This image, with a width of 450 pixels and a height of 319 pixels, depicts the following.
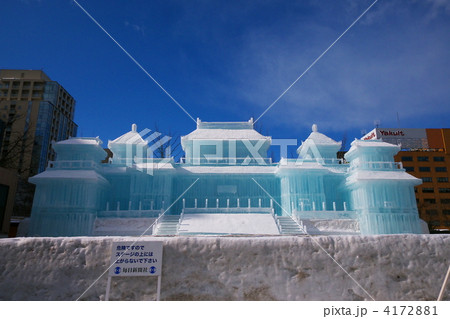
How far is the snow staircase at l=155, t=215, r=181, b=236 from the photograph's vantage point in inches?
794

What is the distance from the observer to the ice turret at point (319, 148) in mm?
28594

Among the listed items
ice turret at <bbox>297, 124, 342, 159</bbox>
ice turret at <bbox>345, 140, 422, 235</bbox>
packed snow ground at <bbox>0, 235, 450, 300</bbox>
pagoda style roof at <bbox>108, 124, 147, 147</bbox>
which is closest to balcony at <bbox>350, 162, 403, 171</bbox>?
ice turret at <bbox>345, 140, 422, 235</bbox>

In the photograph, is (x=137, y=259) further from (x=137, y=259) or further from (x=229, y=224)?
(x=229, y=224)

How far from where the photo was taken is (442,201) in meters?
62.8

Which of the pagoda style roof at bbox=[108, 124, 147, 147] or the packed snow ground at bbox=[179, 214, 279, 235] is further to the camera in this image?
the pagoda style roof at bbox=[108, 124, 147, 147]

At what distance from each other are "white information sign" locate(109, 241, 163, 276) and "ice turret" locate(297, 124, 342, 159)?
76.8 feet

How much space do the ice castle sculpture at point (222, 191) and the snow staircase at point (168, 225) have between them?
0.06 meters

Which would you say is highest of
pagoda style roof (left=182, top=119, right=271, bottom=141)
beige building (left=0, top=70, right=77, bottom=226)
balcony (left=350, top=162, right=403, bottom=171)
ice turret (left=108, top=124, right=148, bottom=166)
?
beige building (left=0, top=70, right=77, bottom=226)

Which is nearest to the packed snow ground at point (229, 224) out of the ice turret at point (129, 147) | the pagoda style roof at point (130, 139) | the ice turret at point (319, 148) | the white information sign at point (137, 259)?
the ice turret at point (129, 147)

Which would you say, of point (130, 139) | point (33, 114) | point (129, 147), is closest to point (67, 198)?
point (129, 147)

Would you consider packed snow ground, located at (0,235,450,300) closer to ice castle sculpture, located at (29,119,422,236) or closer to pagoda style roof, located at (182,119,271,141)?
ice castle sculpture, located at (29,119,422,236)

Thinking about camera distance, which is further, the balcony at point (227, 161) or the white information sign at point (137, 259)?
the balcony at point (227, 161)

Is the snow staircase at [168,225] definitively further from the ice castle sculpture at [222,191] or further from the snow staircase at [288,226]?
the snow staircase at [288,226]
